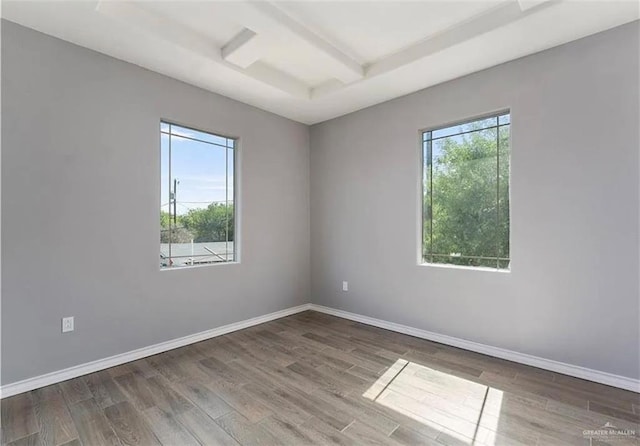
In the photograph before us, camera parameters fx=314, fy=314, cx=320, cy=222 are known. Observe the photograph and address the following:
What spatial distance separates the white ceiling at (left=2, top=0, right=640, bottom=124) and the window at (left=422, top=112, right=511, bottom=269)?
60 centimetres

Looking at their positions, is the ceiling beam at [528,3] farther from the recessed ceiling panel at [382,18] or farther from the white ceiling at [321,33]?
the recessed ceiling panel at [382,18]

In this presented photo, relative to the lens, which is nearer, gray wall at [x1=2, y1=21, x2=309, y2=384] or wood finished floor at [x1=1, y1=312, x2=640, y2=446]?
wood finished floor at [x1=1, y1=312, x2=640, y2=446]

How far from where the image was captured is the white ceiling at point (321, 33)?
2.21 meters

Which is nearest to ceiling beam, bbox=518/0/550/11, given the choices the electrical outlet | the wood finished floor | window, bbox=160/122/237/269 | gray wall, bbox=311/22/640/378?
gray wall, bbox=311/22/640/378

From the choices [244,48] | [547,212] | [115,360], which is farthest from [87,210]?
[547,212]

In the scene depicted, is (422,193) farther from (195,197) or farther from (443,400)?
(195,197)

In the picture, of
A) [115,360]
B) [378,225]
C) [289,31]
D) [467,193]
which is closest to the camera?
[289,31]

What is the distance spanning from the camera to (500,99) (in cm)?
285

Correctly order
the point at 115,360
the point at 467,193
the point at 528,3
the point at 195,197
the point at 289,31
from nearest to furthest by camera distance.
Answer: the point at 528,3 < the point at 289,31 < the point at 115,360 < the point at 467,193 < the point at 195,197

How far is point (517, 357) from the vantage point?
273cm

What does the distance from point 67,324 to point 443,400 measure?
2869mm

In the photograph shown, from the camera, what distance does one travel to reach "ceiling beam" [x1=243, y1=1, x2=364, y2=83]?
225 centimetres

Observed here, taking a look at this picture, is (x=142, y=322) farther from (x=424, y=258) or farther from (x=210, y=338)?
(x=424, y=258)

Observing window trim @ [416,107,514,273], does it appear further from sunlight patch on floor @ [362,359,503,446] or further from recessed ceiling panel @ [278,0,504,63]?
sunlight patch on floor @ [362,359,503,446]
